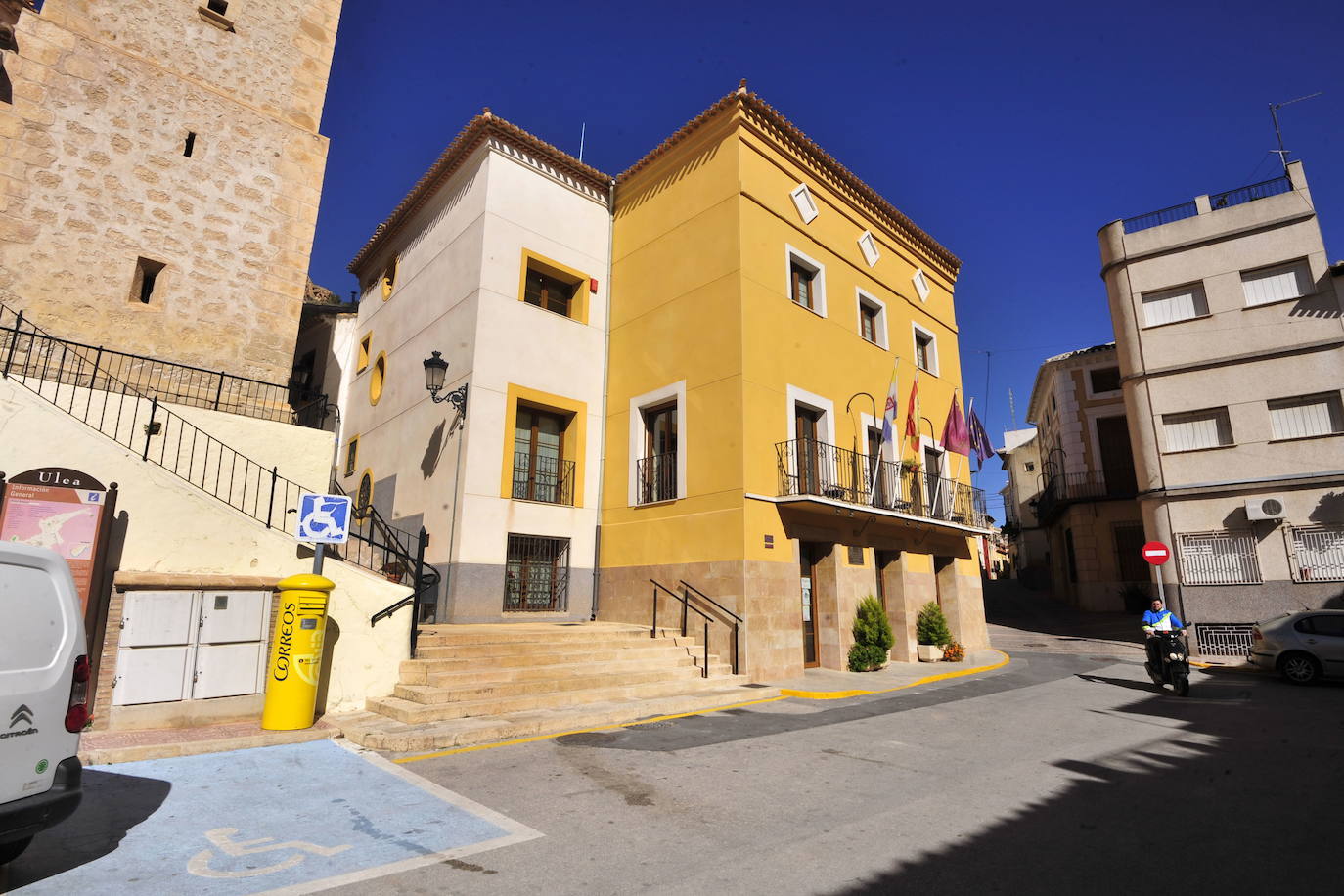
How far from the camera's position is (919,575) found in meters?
16.4

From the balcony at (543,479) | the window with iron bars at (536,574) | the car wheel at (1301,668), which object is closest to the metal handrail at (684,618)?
the window with iron bars at (536,574)

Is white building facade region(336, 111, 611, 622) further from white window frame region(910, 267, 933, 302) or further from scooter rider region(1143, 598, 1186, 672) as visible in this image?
scooter rider region(1143, 598, 1186, 672)

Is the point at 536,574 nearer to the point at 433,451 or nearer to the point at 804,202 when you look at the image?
the point at 433,451

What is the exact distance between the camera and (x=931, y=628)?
51.6ft

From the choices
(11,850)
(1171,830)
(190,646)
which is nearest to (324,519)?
(190,646)

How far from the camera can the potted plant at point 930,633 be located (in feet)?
50.8

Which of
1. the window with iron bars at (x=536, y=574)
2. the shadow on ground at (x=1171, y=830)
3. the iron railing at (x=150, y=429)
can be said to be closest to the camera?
the shadow on ground at (x=1171, y=830)

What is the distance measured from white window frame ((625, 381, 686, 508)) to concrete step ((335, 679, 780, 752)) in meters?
4.82

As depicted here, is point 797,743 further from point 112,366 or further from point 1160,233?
point 1160,233

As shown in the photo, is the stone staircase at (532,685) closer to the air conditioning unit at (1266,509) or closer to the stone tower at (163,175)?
the stone tower at (163,175)

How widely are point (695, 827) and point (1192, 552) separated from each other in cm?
1934

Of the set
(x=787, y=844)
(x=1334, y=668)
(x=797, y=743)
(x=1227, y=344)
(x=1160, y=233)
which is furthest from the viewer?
(x=1160, y=233)

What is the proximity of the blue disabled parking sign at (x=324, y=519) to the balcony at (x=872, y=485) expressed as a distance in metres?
7.64

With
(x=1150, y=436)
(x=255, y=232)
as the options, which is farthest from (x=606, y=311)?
(x=1150, y=436)
